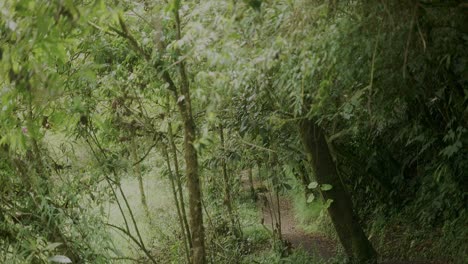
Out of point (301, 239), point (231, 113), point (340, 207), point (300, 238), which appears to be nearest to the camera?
point (231, 113)

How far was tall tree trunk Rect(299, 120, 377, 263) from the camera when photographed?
6.88m

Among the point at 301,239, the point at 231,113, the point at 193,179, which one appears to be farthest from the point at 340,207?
the point at 193,179

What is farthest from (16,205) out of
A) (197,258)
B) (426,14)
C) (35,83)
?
(426,14)

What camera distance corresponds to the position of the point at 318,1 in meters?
3.19

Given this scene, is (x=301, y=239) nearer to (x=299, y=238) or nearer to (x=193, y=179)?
(x=299, y=238)

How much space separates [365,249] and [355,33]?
13.5 feet

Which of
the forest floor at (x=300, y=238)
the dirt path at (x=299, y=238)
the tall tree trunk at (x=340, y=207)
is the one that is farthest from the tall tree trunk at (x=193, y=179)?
the dirt path at (x=299, y=238)

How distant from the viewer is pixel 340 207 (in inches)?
276

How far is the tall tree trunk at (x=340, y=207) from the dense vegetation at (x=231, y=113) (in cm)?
2

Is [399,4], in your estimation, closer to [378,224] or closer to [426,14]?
[426,14]

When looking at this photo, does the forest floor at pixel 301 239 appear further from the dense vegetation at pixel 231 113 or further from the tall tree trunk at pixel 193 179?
the tall tree trunk at pixel 193 179

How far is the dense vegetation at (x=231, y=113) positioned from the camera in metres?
3.00

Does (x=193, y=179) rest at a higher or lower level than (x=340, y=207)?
lower

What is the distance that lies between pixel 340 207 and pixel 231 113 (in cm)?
212
